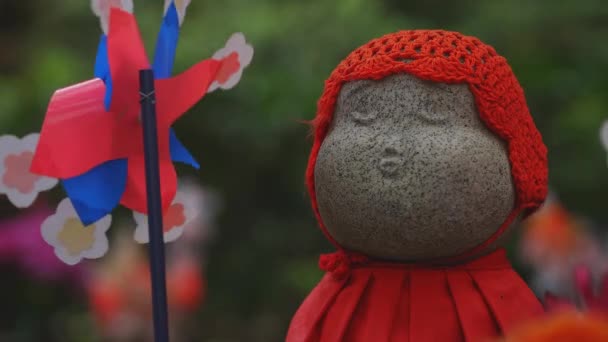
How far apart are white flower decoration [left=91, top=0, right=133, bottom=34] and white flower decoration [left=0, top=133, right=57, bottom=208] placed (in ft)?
0.71

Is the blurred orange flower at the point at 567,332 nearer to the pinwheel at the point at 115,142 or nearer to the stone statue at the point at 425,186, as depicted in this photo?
the stone statue at the point at 425,186

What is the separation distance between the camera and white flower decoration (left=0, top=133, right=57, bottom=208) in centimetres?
161

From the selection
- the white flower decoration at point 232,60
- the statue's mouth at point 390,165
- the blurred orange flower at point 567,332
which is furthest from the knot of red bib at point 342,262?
the blurred orange flower at point 567,332

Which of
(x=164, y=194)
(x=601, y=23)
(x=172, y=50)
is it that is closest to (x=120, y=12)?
(x=172, y=50)

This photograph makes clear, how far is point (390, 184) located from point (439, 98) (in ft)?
0.53

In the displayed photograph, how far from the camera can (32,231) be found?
357 cm

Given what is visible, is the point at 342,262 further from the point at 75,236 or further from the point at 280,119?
the point at 280,119

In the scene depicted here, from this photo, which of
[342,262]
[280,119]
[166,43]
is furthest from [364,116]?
[280,119]

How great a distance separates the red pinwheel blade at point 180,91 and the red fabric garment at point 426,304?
391 mm

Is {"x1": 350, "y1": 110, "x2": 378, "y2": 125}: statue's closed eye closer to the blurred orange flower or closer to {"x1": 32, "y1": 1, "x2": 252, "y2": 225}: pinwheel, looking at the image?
{"x1": 32, "y1": 1, "x2": 252, "y2": 225}: pinwheel

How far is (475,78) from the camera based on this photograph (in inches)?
62.6

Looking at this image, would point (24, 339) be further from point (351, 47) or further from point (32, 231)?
point (351, 47)

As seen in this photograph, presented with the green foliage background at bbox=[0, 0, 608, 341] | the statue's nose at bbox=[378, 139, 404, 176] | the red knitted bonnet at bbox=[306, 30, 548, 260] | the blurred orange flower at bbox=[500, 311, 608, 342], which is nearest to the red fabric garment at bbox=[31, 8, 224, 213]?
the red knitted bonnet at bbox=[306, 30, 548, 260]

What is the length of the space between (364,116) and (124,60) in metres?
0.40
